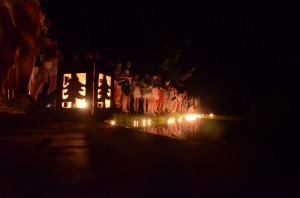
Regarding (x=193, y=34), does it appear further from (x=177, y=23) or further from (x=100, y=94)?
(x=100, y=94)

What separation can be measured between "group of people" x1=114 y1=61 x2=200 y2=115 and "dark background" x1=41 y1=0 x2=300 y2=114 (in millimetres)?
4862

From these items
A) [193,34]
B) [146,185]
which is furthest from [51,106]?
[193,34]

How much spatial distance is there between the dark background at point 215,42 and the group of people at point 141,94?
4862mm

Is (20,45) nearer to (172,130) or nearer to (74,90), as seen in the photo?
(74,90)

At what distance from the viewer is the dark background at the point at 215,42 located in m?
22.7

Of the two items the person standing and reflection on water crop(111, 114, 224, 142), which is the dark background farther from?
the person standing

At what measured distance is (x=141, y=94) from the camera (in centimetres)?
1503

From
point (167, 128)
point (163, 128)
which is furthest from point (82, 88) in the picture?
point (167, 128)

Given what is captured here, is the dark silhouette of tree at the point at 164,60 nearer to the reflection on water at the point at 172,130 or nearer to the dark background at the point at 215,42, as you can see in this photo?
the dark background at the point at 215,42

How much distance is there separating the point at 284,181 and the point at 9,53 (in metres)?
3.10

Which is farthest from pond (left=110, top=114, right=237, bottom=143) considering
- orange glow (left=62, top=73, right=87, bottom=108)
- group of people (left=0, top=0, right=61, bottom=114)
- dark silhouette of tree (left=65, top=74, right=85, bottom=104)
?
group of people (left=0, top=0, right=61, bottom=114)

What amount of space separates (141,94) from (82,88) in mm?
4796

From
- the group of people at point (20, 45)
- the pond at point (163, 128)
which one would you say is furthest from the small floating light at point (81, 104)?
the group of people at point (20, 45)

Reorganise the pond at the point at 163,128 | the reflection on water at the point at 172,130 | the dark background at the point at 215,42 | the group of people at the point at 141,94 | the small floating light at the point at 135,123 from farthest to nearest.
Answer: the dark background at the point at 215,42 → the group of people at the point at 141,94 → the small floating light at the point at 135,123 → the pond at the point at 163,128 → the reflection on water at the point at 172,130
